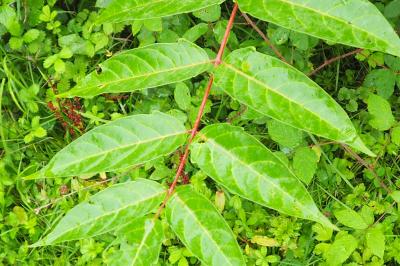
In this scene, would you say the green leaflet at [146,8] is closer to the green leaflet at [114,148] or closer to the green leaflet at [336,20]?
the green leaflet at [336,20]

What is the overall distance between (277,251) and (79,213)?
59.0 inches

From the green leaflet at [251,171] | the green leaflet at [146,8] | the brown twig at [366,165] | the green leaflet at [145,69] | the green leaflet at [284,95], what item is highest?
the green leaflet at [146,8]

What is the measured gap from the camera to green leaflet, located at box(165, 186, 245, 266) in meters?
1.12

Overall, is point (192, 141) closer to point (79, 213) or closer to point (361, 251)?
point (79, 213)

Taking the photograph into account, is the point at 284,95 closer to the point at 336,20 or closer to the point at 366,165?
the point at 336,20

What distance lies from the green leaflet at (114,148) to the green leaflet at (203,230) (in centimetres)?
14

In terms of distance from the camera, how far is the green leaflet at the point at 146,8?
1165mm

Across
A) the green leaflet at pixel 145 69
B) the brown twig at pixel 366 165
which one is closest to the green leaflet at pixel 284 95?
the green leaflet at pixel 145 69

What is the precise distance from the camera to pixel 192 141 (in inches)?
48.9

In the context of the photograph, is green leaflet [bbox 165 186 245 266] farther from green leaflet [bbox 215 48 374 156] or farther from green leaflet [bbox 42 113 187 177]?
green leaflet [bbox 215 48 374 156]

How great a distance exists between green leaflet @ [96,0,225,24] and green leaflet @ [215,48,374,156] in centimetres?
16

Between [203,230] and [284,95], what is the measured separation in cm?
37

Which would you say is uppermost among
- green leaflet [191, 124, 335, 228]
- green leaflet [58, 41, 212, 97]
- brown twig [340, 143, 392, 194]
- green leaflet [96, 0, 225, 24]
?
green leaflet [96, 0, 225, 24]

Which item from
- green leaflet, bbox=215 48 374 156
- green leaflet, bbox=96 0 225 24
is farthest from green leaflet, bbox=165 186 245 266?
green leaflet, bbox=96 0 225 24
